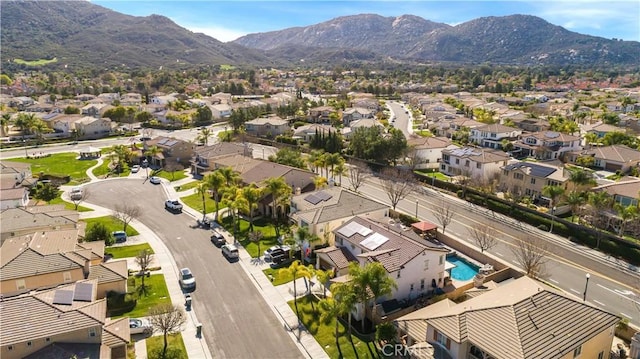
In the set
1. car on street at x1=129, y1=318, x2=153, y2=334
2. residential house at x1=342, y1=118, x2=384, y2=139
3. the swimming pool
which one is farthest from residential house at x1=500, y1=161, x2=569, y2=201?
car on street at x1=129, y1=318, x2=153, y2=334

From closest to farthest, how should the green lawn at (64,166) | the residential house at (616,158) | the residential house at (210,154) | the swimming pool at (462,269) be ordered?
the swimming pool at (462,269)
the residential house at (616,158)
the residential house at (210,154)
the green lawn at (64,166)

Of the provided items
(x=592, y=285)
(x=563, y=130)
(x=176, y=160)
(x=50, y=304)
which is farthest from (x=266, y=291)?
(x=563, y=130)

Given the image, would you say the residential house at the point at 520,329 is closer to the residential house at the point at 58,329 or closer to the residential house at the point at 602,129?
the residential house at the point at 58,329

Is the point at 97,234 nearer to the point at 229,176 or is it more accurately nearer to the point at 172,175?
the point at 229,176

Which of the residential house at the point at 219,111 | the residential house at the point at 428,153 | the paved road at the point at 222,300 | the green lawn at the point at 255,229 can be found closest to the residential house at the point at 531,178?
the residential house at the point at 428,153

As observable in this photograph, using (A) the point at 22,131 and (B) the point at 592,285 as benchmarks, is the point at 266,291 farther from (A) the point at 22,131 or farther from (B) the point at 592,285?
(A) the point at 22,131

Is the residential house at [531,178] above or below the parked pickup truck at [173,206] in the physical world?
above

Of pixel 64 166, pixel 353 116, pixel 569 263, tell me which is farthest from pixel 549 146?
pixel 64 166
